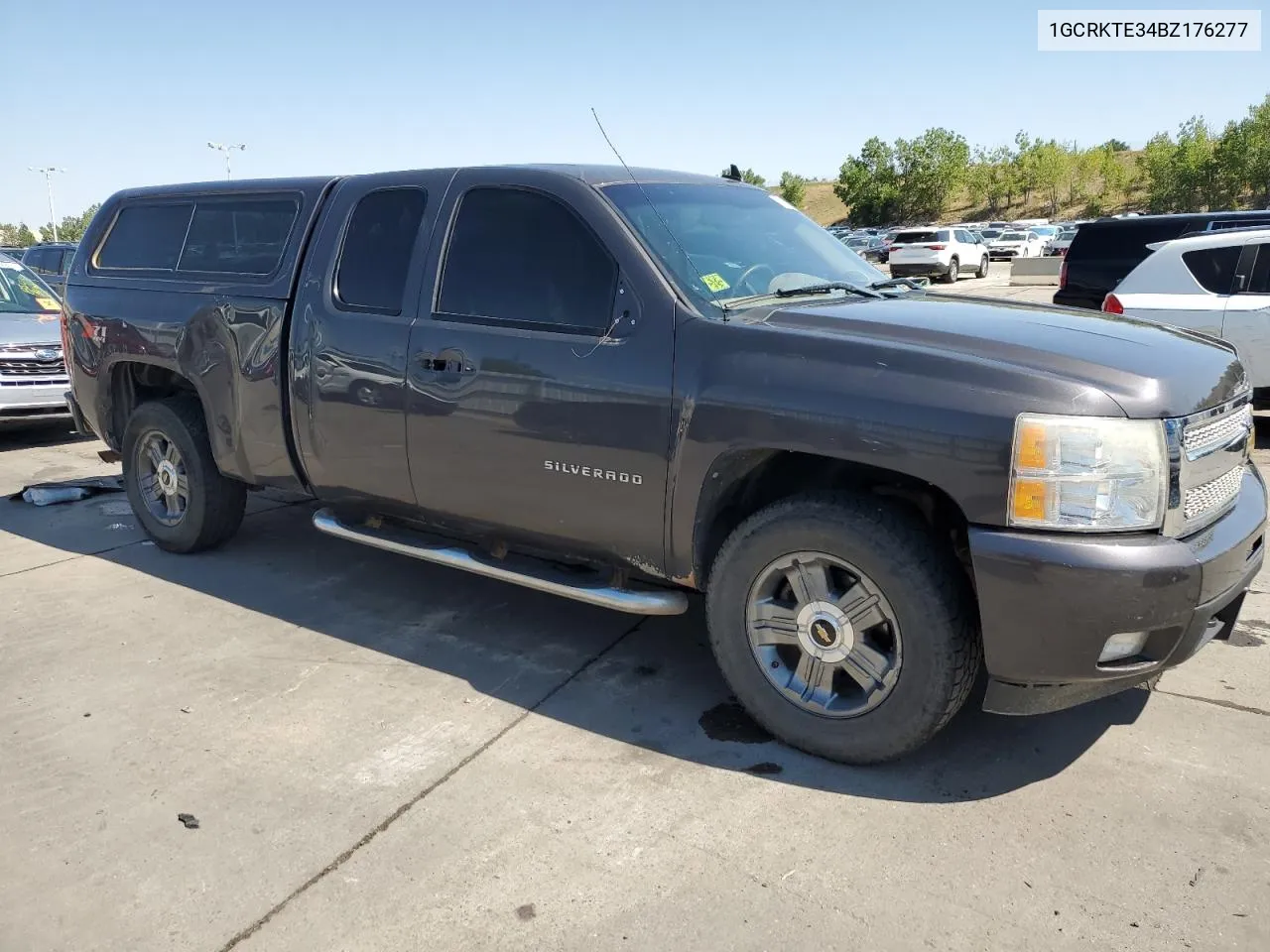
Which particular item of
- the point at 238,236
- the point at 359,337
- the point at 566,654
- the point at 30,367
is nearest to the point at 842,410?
the point at 566,654

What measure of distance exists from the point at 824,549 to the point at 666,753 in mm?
907

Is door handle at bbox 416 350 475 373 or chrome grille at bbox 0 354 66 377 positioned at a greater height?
door handle at bbox 416 350 475 373

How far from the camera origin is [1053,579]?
2680mm

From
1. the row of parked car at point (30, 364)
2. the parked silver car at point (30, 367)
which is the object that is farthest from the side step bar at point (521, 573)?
the parked silver car at point (30, 367)

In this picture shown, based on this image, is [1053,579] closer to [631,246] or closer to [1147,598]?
[1147,598]

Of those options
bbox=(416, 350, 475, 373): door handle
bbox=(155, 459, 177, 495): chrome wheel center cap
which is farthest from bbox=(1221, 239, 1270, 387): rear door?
bbox=(155, 459, 177, 495): chrome wheel center cap

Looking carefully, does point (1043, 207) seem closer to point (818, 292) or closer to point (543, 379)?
point (818, 292)

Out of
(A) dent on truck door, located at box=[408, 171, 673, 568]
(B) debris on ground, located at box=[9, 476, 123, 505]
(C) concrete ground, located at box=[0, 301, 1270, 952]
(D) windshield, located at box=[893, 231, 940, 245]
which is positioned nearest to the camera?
(C) concrete ground, located at box=[0, 301, 1270, 952]

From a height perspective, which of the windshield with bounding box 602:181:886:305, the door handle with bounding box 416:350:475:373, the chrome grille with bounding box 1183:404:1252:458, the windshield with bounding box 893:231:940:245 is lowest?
the chrome grille with bounding box 1183:404:1252:458

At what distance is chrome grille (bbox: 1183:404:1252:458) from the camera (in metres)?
2.81

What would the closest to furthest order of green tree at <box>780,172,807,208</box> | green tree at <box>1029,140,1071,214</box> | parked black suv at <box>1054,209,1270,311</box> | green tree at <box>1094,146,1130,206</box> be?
parked black suv at <box>1054,209,1270,311</box> < green tree at <box>1094,146,1130,206</box> < green tree at <box>1029,140,1071,214</box> < green tree at <box>780,172,807,208</box>

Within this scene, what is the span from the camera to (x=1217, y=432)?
9.85 feet

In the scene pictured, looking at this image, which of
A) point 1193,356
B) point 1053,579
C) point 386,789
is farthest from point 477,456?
point 1193,356

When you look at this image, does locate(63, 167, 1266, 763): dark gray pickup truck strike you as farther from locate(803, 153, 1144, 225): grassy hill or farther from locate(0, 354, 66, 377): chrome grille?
locate(803, 153, 1144, 225): grassy hill
